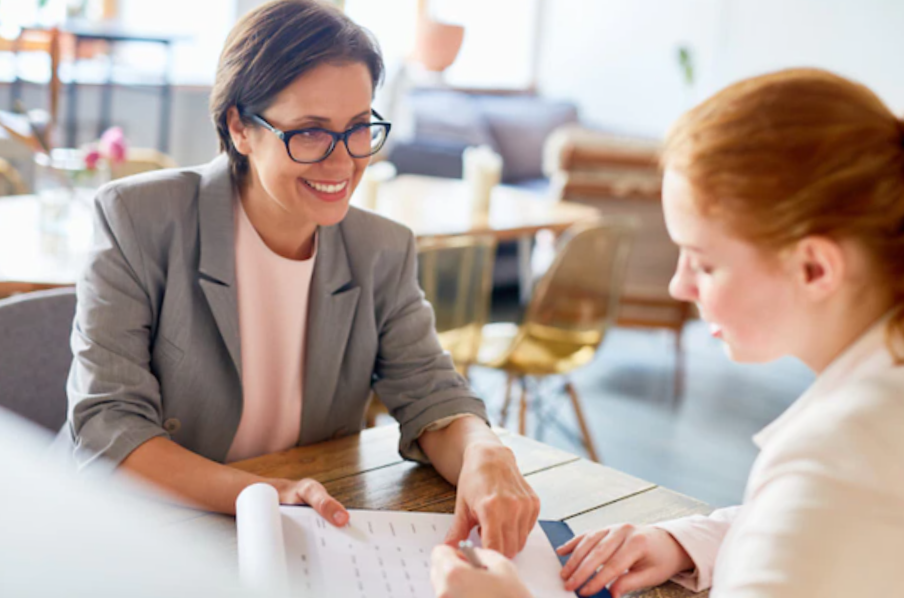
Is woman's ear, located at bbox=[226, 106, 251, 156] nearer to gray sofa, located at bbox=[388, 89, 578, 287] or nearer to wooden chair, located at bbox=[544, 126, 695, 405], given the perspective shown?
wooden chair, located at bbox=[544, 126, 695, 405]

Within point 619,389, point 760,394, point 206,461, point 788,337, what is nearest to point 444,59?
point 619,389

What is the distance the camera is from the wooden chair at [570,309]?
298cm

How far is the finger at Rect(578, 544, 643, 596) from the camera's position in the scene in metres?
0.96

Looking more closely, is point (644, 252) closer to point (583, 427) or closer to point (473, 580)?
point (583, 427)

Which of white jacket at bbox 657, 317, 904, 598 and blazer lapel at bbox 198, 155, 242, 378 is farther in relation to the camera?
blazer lapel at bbox 198, 155, 242, 378

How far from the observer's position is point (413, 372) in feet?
4.66

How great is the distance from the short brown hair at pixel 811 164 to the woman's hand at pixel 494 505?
43cm

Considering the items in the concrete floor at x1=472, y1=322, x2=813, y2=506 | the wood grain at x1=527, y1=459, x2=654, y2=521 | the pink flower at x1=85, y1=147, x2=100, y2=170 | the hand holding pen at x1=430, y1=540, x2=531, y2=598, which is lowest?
the concrete floor at x1=472, y1=322, x2=813, y2=506

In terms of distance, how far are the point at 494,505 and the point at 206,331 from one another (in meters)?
0.50

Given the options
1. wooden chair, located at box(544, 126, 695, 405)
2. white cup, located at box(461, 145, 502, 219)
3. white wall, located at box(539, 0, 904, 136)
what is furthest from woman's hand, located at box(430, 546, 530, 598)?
white wall, located at box(539, 0, 904, 136)

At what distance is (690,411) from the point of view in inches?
159

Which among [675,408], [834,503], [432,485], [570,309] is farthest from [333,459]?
[675,408]

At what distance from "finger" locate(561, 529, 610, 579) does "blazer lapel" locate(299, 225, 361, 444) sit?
52 cm

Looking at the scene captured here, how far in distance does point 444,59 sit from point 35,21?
6.73 ft
